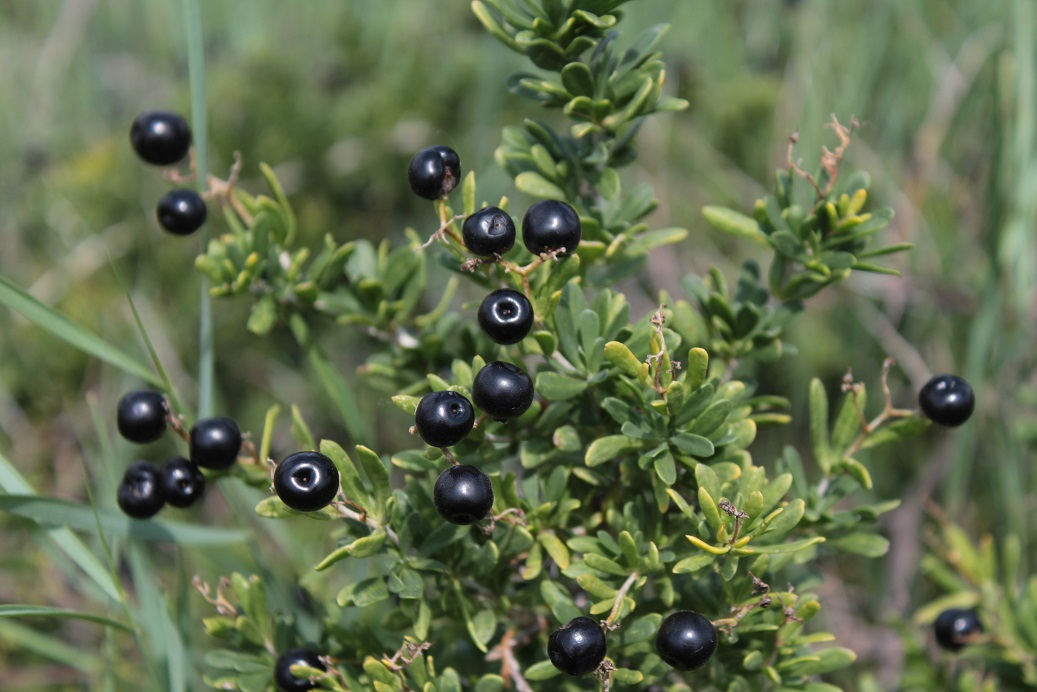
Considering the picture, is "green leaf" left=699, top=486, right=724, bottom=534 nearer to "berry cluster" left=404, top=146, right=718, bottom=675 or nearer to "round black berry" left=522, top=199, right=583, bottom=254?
"berry cluster" left=404, top=146, right=718, bottom=675

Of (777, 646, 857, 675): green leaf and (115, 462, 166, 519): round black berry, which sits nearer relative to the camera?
(777, 646, 857, 675): green leaf

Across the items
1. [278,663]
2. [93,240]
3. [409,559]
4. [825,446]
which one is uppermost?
[825,446]

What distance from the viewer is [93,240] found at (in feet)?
10.5

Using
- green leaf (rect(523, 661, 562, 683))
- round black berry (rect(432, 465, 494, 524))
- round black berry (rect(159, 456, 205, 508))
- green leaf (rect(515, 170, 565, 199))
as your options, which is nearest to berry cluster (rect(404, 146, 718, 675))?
round black berry (rect(432, 465, 494, 524))

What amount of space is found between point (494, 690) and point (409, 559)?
24cm

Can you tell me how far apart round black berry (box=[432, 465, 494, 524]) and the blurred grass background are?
129 cm

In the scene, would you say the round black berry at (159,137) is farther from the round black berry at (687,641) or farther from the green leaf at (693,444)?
the round black berry at (687,641)

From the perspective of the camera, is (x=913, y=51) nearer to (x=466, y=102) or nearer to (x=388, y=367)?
(x=466, y=102)

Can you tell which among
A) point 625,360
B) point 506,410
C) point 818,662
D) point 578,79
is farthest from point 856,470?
point 578,79

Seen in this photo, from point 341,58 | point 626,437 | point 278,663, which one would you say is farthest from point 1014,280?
point 341,58

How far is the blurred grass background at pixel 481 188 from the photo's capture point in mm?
2621

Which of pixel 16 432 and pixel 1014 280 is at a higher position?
pixel 1014 280

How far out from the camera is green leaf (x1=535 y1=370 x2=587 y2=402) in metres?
1.36

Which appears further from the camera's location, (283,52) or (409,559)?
(283,52)
